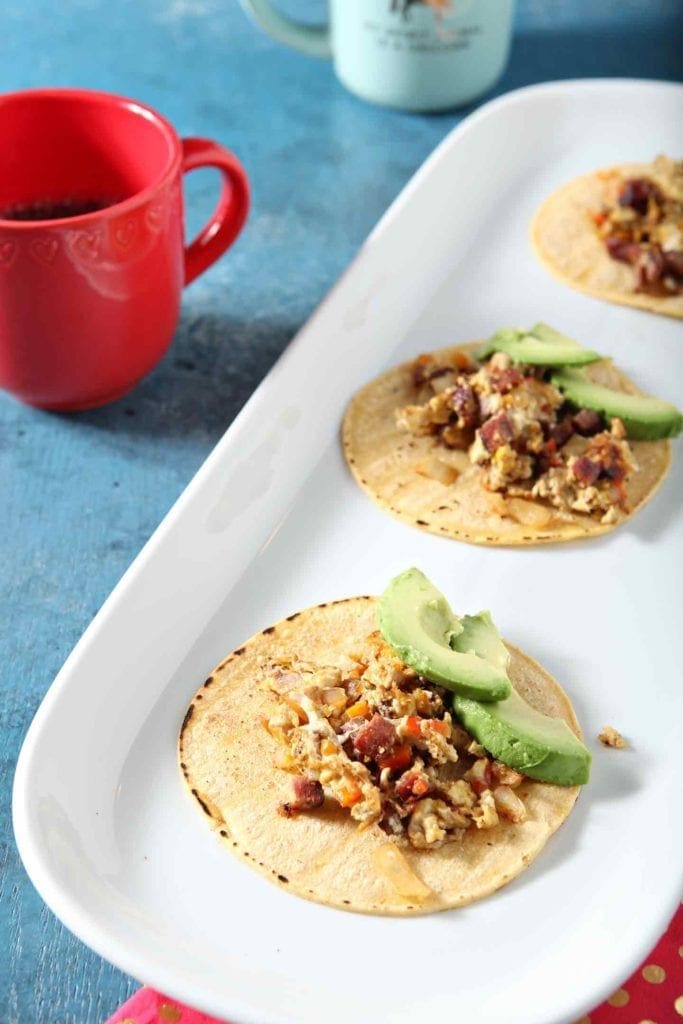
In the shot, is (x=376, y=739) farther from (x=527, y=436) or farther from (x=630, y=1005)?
(x=527, y=436)

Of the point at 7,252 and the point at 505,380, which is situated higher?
the point at 505,380

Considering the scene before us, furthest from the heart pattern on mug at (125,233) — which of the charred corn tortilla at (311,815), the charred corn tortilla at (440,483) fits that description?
the charred corn tortilla at (311,815)

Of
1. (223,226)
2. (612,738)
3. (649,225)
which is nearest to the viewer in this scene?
(612,738)

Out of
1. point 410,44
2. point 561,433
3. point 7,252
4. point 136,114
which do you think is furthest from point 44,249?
point 410,44

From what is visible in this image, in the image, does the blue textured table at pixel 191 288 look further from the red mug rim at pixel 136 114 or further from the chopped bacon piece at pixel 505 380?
the chopped bacon piece at pixel 505 380

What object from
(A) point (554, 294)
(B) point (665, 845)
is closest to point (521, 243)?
(A) point (554, 294)
